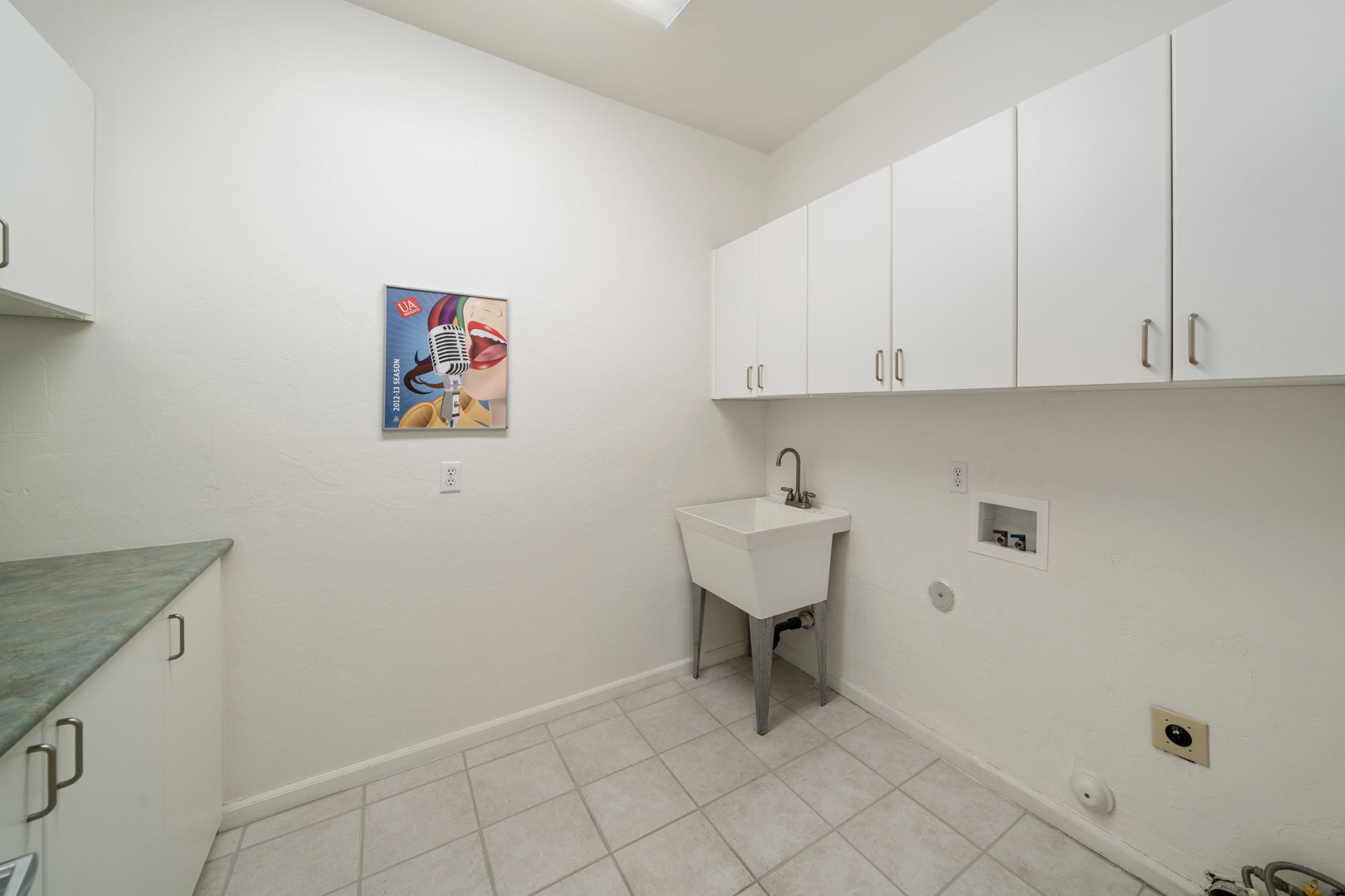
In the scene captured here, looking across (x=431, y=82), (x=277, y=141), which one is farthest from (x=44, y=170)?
(x=431, y=82)

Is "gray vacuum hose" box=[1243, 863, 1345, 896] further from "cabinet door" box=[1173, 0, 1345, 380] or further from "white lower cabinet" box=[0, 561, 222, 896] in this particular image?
"white lower cabinet" box=[0, 561, 222, 896]

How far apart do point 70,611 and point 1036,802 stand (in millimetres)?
2527

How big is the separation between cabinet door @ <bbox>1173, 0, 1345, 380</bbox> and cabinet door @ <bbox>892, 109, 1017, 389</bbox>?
337 millimetres

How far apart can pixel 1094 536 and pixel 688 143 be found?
7.27 ft

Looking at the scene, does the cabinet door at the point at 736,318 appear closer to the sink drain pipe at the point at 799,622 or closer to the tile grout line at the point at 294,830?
the sink drain pipe at the point at 799,622

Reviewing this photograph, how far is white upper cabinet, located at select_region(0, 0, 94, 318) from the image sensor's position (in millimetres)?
1023

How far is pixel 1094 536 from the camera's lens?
146 cm

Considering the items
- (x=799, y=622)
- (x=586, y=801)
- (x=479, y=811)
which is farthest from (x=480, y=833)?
(x=799, y=622)

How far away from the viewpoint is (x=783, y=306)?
2.04m

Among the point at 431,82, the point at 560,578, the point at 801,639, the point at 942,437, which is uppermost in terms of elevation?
the point at 431,82

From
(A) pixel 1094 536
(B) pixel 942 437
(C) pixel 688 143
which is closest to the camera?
(A) pixel 1094 536

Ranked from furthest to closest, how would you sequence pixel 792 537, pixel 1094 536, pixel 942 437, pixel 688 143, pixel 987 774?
pixel 688 143 → pixel 792 537 → pixel 942 437 → pixel 987 774 → pixel 1094 536

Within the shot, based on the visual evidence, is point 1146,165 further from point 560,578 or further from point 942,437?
point 560,578

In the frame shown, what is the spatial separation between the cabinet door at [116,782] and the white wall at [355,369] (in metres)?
0.58
